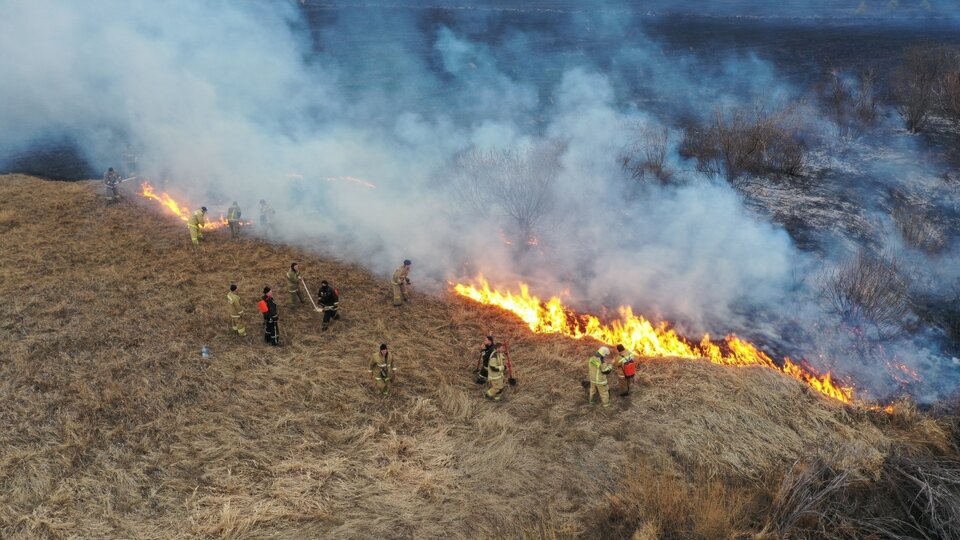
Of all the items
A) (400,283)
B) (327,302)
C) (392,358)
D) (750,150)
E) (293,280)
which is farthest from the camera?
(750,150)

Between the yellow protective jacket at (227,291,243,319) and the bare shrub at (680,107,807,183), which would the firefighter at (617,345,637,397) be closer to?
the yellow protective jacket at (227,291,243,319)

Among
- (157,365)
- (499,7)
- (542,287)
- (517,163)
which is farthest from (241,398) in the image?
(499,7)

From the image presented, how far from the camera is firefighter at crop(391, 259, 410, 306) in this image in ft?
44.7

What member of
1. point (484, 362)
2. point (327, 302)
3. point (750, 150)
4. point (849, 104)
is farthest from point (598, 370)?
point (849, 104)

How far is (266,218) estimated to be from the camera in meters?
17.3

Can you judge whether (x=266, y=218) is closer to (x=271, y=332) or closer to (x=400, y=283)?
(x=400, y=283)

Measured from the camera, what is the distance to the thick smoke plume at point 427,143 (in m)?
15.5

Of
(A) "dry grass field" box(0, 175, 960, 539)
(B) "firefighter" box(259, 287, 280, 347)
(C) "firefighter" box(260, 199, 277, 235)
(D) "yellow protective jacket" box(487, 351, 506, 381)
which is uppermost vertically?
(C) "firefighter" box(260, 199, 277, 235)

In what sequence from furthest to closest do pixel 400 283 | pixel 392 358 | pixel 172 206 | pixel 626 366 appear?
pixel 172 206 → pixel 400 283 → pixel 392 358 → pixel 626 366

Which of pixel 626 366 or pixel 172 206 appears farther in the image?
pixel 172 206

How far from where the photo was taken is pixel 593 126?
75.0ft

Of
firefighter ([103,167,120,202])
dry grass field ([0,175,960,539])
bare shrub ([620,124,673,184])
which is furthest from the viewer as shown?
bare shrub ([620,124,673,184])

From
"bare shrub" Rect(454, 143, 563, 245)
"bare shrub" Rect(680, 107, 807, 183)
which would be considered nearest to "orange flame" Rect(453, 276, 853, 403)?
"bare shrub" Rect(454, 143, 563, 245)

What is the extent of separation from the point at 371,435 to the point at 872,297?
37.3ft
